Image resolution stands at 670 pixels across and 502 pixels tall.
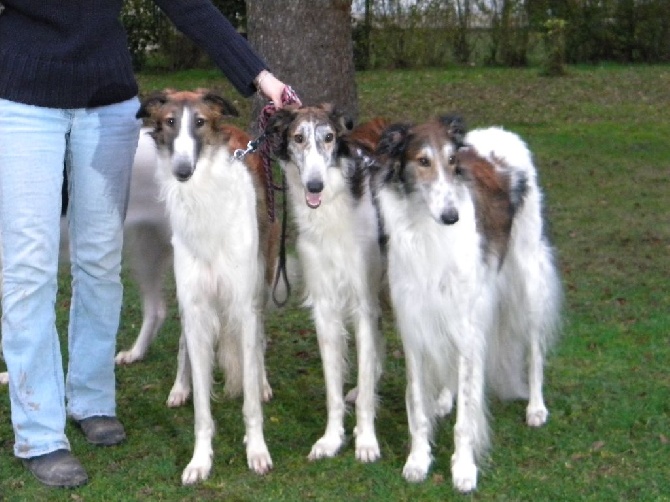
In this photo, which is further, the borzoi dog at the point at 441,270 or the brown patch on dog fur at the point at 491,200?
the brown patch on dog fur at the point at 491,200

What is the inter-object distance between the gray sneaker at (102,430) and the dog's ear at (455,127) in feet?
Result: 6.67

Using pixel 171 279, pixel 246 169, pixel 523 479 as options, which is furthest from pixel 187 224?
pixel 171 279

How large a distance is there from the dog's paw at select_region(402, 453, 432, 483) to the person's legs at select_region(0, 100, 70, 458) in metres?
1.44

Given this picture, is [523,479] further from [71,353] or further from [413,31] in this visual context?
[413,31]

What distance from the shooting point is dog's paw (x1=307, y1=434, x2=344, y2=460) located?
504cm

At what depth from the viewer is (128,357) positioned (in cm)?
653

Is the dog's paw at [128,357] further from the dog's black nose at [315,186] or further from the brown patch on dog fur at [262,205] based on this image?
the dog's black nose at [315,186]

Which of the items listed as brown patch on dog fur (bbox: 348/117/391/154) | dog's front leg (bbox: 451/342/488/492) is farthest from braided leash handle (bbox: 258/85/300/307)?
dog's front leg (bbox: 451/342/488/492)

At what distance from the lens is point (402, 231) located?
470cm

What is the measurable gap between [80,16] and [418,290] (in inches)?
69.0

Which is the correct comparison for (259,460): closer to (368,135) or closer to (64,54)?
(368,135)

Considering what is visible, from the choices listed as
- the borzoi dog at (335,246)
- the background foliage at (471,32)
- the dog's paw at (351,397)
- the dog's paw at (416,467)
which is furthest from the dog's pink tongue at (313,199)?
the background foliage at (471,32)

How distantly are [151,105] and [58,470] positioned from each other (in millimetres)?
1549

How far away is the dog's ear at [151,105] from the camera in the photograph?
474cm
